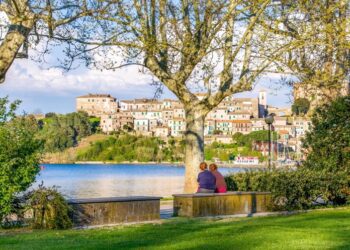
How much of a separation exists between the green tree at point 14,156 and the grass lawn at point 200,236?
790 mm

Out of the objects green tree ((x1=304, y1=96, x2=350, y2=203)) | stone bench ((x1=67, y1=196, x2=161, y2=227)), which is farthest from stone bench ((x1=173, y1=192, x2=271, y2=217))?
green tree ((x1=304, y1=96, x2=350, y2=203))

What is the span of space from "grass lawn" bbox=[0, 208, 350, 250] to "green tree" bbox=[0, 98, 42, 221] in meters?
0.79

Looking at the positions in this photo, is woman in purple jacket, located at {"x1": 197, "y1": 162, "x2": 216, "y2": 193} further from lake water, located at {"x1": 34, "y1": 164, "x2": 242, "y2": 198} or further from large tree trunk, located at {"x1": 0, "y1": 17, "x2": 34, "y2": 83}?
large tree trunk, located at {"x1": 0, "y1": 17, "x2": 34, "y2": 83}

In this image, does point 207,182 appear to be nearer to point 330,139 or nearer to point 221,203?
point 221,203

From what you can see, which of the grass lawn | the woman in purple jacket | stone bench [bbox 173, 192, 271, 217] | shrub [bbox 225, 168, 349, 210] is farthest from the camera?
shrub [bbox 225, 168, 349, 210]

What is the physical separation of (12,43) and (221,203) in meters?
6.52

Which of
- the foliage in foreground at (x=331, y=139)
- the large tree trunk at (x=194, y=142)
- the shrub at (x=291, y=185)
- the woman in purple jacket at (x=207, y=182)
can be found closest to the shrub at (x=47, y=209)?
the woman in purple jacket at (x=207, y=182)

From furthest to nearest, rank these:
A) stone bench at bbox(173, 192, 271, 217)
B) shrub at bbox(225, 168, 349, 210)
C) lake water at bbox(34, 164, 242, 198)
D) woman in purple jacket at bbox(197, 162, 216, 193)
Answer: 1. lake water at bbox(34, 164, 242, 198)
2. shrub at bbox(225, 168, 349, 210)
3. woman in purple jacket at bbox(197, 162, 216, 193)
4. stone bench at bbox(173, 192, 271, 217)

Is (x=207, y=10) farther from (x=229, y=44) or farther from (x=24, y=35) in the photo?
(x=24, y=35)

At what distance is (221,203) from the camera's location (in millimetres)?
17672

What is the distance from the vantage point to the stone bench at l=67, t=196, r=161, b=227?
14.8m

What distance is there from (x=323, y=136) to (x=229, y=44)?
4.28 meters

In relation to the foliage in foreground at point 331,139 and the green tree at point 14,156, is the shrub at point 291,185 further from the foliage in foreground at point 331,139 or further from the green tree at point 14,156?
the green tree at point 14,156

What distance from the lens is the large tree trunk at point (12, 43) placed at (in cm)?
1742
